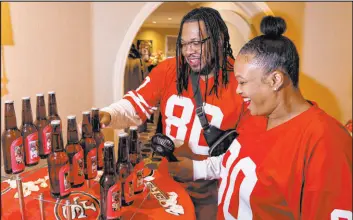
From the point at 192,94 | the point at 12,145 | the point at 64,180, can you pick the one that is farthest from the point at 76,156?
the point at 192,94

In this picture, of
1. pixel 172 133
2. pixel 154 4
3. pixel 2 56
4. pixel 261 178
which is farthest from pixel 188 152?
pixel 154 4

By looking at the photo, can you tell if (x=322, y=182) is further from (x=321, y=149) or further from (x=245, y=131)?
(x=245, y=131)

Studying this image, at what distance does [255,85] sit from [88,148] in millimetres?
695

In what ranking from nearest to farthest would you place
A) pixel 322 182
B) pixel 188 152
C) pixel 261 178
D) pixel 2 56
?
1. pixel 322 182
2. pixel 261 178
3. pixel 188 152
4. pixel 2 56

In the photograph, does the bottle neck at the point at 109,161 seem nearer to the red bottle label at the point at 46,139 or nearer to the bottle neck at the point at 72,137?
the bottle neck at the point at 72,137

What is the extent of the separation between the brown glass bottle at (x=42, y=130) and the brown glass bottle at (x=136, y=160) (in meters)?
0.35

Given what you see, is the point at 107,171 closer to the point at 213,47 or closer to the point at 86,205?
the point at 86,205

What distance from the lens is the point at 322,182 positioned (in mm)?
723

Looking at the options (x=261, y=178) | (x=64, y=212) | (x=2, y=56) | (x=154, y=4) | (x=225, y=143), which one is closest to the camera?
(x=261, y=178)

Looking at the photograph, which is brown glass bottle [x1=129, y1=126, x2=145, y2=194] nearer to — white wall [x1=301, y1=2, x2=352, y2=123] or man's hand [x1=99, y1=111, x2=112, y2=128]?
man's hand [x1=99, y1=111, x2=112, y2=128]

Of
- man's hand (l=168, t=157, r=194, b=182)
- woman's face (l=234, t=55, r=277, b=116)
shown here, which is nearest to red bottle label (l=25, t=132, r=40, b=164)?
man's hand (l=168, t=157, r=194, b=182)

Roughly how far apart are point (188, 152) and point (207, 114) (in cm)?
20

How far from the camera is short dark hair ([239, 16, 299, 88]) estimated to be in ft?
2.63

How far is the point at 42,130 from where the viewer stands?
125 cm
